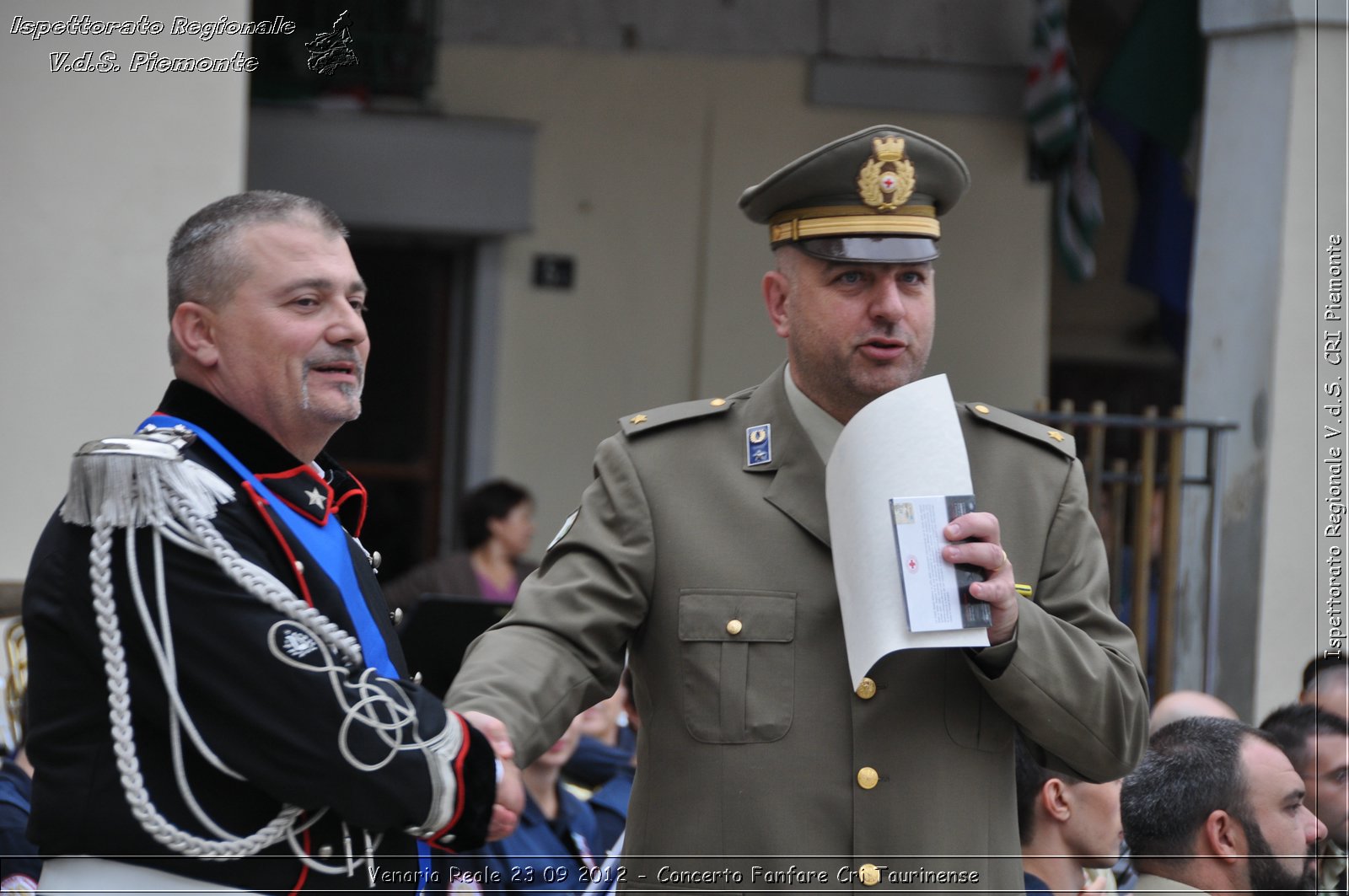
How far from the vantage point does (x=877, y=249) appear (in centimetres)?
255

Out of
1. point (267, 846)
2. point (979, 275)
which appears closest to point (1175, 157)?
point (979, 275)

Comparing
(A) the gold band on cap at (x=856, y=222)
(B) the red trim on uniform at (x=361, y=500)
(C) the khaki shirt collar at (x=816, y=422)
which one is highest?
(A) the gold band on cap at (x=856, y=222)

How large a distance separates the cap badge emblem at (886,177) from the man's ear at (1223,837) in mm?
1683

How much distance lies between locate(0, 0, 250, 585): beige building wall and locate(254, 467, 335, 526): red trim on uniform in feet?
9.91

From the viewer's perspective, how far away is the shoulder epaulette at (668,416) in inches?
104

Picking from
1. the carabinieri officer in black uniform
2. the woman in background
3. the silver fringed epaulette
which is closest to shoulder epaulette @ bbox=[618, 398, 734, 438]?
the carabinieri officer in black uniform

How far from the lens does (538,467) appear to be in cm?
795

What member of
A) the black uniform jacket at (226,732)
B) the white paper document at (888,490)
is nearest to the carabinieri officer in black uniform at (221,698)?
the black uniform jacket at (226,732)

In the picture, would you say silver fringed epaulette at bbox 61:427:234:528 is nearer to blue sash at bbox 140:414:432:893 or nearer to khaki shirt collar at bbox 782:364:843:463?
blue sash at bbox 140:414:432:893

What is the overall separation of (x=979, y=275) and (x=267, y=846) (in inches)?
269

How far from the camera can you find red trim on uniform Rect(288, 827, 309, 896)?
2029mm

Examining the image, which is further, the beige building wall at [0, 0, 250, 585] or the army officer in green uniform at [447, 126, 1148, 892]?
the beige building wall at [0, 0, 250, 585]

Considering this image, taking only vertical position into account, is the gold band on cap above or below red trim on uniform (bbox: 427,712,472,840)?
above

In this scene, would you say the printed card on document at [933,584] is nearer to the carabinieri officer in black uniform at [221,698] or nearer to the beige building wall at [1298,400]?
the carabinieri officer in black uniform at [221,698]
